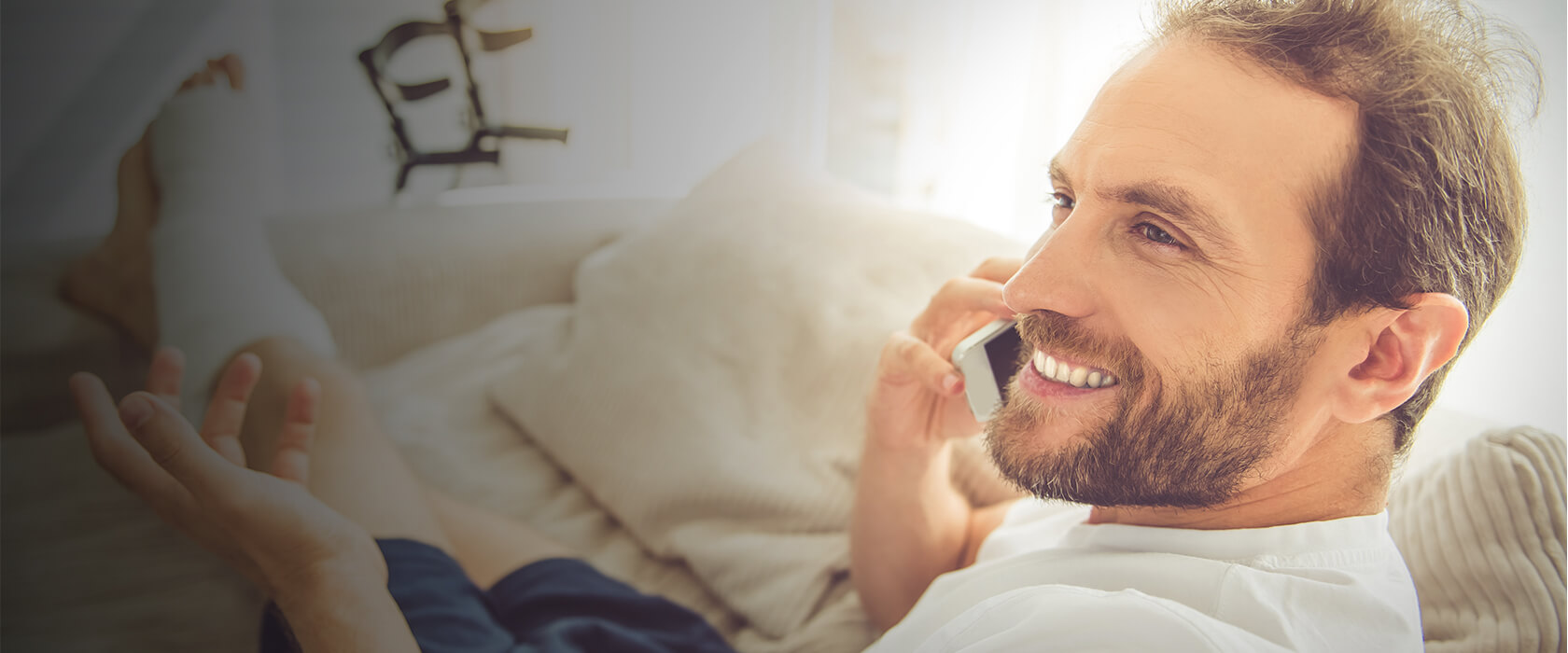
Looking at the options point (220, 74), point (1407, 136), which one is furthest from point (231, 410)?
point (1407, 136)

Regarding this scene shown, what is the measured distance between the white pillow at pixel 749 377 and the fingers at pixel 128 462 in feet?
1.26

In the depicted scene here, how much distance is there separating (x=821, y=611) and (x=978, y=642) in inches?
12.8

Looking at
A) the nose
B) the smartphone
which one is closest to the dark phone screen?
the smartphone

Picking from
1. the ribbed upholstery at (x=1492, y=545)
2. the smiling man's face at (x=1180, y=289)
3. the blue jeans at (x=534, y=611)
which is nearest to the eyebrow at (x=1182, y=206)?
the smiling man's face at (x=1180, y=289)

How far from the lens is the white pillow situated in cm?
80

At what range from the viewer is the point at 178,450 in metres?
0.52

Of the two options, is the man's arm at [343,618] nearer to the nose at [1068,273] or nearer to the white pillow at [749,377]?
the white pillow at [749,377]

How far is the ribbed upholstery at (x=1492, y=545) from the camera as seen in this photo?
491 millimetres

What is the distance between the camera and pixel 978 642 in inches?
18.5

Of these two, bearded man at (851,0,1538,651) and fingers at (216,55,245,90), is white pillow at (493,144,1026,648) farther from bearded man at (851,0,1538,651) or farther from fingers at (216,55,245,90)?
fingers at (216,55,245,90)

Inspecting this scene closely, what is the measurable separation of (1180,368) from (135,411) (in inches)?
24.9

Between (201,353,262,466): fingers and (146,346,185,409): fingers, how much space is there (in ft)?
0.08

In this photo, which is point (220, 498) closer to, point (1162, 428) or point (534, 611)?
point (534, 611)

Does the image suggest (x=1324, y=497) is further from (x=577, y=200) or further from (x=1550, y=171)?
(x=577, y=200)
